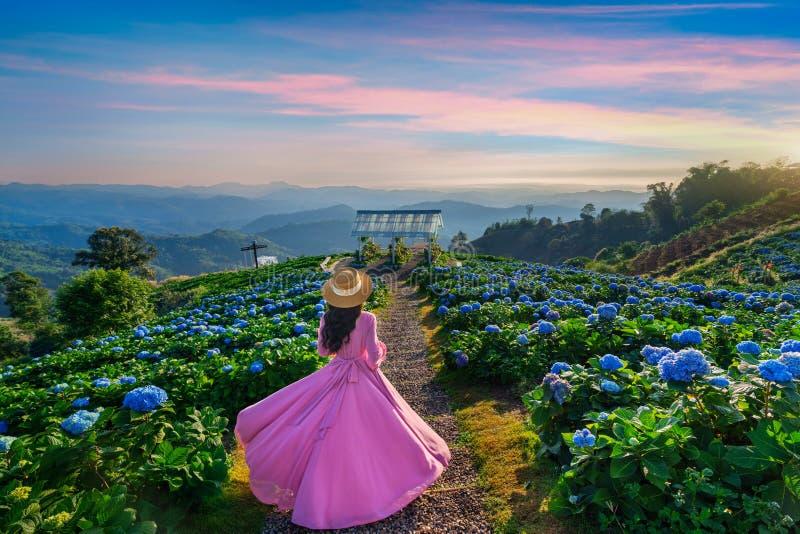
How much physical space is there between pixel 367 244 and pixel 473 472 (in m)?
27.7

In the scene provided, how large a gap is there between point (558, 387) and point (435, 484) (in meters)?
1.80

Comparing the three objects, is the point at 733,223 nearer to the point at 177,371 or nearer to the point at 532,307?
the point at 532,307

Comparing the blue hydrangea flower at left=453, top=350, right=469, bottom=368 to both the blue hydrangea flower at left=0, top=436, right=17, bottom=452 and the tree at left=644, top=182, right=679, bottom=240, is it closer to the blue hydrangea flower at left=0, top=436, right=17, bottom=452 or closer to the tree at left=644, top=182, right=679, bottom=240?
the blue hydrangea flower at left=0, top=436, right=17, bottom=452

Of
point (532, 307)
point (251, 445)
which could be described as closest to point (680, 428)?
point (251, 445)

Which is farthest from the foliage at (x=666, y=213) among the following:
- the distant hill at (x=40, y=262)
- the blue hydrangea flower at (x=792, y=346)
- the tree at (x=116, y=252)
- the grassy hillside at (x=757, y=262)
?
the distant hill at (x=40, y=262)

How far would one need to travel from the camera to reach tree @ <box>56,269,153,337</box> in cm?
1853

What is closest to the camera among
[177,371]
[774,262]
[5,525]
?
[5,525]

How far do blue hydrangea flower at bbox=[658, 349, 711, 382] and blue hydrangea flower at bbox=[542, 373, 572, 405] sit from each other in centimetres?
104

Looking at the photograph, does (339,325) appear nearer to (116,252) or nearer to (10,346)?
(10,346)

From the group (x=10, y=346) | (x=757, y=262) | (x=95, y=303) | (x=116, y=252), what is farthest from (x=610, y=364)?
(x=116, y=252)

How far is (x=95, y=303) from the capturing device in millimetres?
18734

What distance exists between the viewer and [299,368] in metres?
6.55

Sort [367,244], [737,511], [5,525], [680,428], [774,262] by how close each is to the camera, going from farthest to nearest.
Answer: [367,244]
[774,262]
[680,428]
[737,511]
[5,525]

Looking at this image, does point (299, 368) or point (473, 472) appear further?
point (299, 368)
